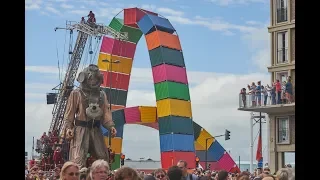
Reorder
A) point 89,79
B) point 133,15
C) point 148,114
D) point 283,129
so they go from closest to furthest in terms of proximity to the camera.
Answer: point 89,79 < point 133,15 < point 148,114 < point 283,129

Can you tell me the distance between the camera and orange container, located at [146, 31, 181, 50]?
89.9 feet

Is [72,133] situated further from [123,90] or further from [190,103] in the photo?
[123,90]

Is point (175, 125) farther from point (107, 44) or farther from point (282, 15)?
point (282, 15)

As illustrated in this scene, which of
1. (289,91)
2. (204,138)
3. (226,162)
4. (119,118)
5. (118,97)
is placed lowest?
(226,162)

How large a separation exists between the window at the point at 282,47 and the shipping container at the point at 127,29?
9.28 m

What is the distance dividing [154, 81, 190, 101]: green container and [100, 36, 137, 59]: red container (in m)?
3.13

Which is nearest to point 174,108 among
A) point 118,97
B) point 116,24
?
point 118,97

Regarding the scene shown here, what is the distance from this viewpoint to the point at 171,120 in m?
27.3

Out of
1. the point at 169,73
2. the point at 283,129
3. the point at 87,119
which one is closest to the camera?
the point at 87,119

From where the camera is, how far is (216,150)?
34625 millimetres

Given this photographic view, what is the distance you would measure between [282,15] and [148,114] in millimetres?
10881

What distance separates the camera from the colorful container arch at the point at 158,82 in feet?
88.9
